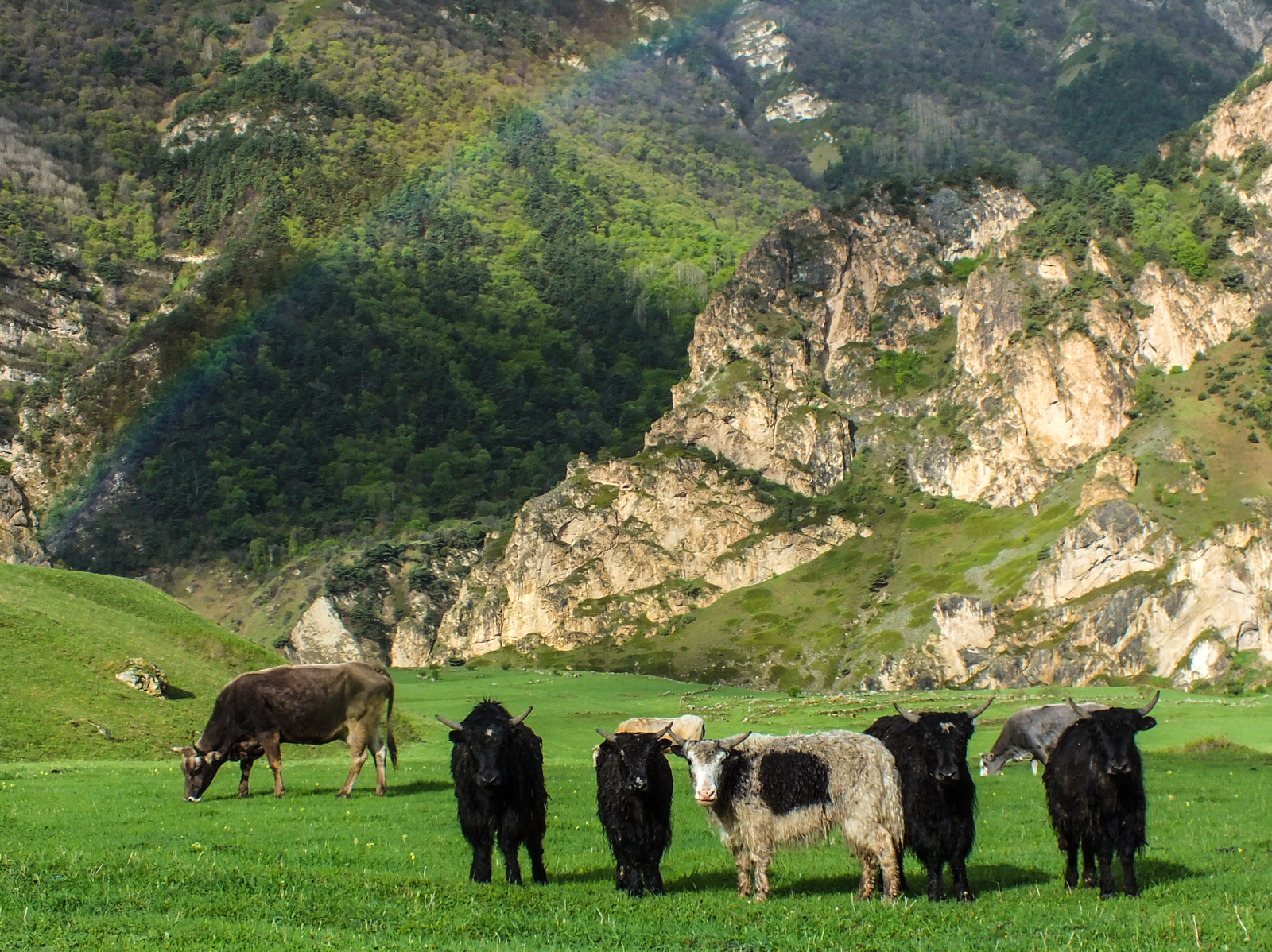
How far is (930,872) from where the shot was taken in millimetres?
17516

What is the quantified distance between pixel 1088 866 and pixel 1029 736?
18.4m

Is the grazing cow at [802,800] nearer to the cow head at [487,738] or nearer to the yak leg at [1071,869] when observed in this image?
the yak leg at [1071,869]

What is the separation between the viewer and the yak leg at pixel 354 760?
28.7 m

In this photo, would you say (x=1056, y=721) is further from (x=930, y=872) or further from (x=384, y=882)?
(x=384, y=882)

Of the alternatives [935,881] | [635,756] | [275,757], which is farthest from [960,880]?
[275,757]

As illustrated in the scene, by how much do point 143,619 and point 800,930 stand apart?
4606 centimetres

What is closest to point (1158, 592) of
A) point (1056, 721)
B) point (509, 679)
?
point (509, 679)

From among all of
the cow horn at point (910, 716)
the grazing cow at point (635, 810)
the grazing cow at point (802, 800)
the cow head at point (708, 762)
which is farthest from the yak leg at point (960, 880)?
the grazing cow at point (635, 810)

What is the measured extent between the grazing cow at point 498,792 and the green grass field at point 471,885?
2.21ft

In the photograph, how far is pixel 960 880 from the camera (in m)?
17.3

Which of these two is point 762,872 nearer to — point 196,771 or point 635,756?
point 635,756

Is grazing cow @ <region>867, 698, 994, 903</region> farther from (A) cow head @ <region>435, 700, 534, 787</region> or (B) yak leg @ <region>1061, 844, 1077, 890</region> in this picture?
(A) cow head @ <region>435, 700, 534, 787</region>

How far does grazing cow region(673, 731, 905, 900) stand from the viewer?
57.2 ft

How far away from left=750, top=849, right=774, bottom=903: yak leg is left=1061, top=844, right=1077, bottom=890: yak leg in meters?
4.61
